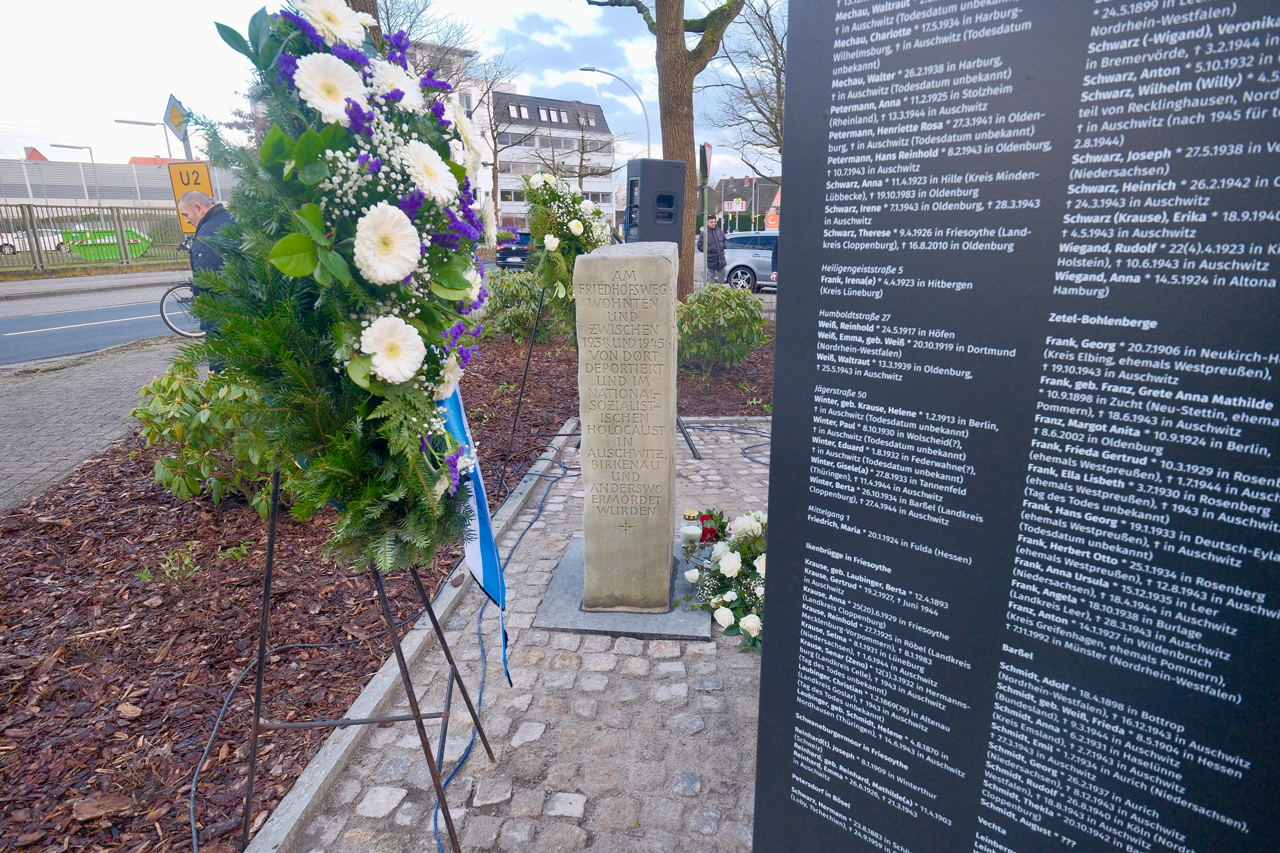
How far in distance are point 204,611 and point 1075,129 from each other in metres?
4.21

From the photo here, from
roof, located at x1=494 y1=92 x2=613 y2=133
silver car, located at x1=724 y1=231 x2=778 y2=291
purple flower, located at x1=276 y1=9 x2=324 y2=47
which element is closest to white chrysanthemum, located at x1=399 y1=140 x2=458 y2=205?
purple flower, located at x1=276 y1=9 x2=324 y2=47

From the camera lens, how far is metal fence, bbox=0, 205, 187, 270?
70.8ft

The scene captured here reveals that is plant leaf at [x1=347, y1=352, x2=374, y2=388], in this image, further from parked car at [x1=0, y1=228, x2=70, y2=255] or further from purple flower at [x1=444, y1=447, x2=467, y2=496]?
parked car at [x1=0, y1=228, x2=70, y2=255]

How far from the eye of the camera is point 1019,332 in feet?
4.29

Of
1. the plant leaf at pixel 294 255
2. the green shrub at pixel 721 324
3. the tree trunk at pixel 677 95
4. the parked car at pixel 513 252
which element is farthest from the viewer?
the parked car at pixel 513 252

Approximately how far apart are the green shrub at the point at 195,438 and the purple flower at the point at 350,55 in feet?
9.71

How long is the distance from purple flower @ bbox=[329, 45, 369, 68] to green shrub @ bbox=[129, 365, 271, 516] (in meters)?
2.96

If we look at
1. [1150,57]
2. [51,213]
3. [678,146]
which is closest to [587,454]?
[1150,57]

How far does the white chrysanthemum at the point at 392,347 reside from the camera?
185 cm

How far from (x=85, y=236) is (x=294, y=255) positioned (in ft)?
99.9

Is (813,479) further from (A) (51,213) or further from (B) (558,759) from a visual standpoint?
(A) (51,213)

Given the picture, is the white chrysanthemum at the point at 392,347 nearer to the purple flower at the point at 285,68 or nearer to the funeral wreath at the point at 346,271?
the funeral wreath at the point at 346,271

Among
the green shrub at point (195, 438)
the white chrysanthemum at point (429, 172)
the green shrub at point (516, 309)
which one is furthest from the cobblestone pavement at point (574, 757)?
the green shrub at point (516, 309)

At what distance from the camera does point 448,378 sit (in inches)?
87.9
